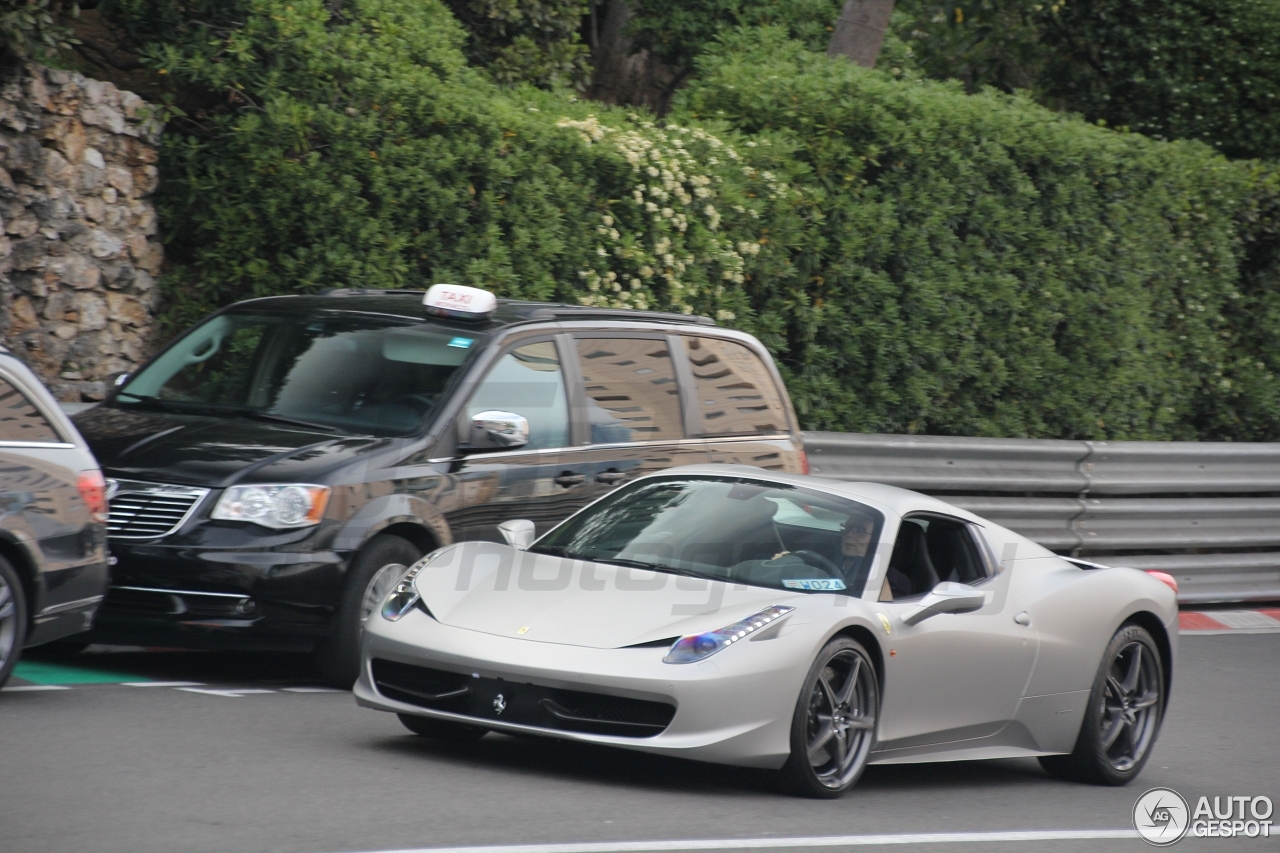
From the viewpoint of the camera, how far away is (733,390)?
10312 millimetres

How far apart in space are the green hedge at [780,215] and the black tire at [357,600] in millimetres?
3686

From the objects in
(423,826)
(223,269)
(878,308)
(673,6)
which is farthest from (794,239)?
(423,826)

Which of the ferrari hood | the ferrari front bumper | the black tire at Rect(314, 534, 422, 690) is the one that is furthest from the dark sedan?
the ferrari front bumper

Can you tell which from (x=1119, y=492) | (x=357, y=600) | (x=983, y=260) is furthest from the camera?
(x=983, y=260)

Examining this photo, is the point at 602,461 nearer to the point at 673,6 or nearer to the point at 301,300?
the point at 301,300

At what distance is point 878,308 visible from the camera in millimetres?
14375

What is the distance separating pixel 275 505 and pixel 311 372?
1.40m

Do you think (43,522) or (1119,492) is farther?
(1119,492)

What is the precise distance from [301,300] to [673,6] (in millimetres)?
10392

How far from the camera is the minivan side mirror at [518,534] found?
7.21 meters

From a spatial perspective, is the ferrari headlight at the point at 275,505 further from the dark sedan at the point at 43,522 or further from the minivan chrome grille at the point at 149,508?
the dark sedan at the point at 43,522

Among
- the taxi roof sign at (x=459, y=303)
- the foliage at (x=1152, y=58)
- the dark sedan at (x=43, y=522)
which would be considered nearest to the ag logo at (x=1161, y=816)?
the taxi roof sign at (x=459, y=303)

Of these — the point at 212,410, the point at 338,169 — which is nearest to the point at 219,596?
the point at 212,410

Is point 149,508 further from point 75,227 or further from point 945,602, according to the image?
point 75,227
